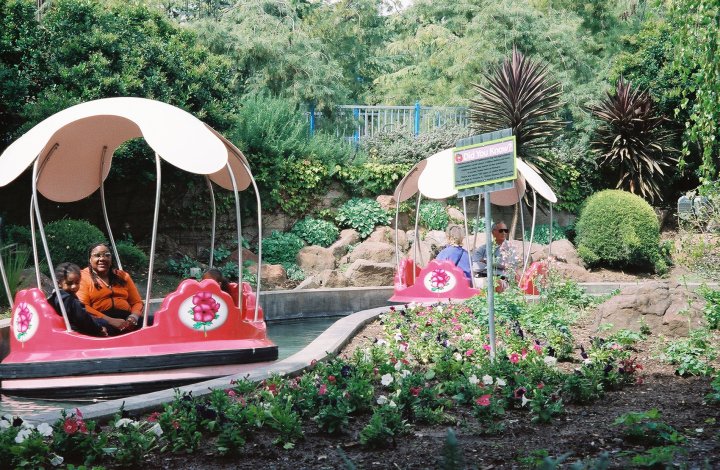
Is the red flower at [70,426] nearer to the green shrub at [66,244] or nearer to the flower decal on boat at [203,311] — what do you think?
the flower decal on boat at [203,311]

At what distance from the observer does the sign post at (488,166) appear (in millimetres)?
6111

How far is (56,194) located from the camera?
9.98 meters

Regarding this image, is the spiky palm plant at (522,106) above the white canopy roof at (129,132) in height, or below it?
above

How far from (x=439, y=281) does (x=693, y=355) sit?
5789mm

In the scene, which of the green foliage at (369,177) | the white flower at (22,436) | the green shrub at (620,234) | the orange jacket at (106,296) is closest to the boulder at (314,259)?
the green foliage at (369,177)

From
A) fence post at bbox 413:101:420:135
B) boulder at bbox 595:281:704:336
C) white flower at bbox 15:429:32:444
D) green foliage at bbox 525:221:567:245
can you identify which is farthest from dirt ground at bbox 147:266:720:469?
fence post at bbox 413:101:420:135

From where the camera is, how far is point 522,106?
19969 mm

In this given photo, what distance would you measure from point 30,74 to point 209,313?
8.86 metres

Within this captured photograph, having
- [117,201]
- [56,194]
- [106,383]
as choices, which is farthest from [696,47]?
[117,201]

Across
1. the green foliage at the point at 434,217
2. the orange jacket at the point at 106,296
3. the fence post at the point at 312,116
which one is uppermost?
the fence post at the point at 312,116

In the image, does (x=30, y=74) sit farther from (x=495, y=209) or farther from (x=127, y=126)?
(x=495, y=209)

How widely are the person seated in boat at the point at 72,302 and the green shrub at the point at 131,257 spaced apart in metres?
6.50

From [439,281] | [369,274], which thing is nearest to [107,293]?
[439,281]

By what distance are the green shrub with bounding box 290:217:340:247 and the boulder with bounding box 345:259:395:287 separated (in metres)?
Answer: 3.22
